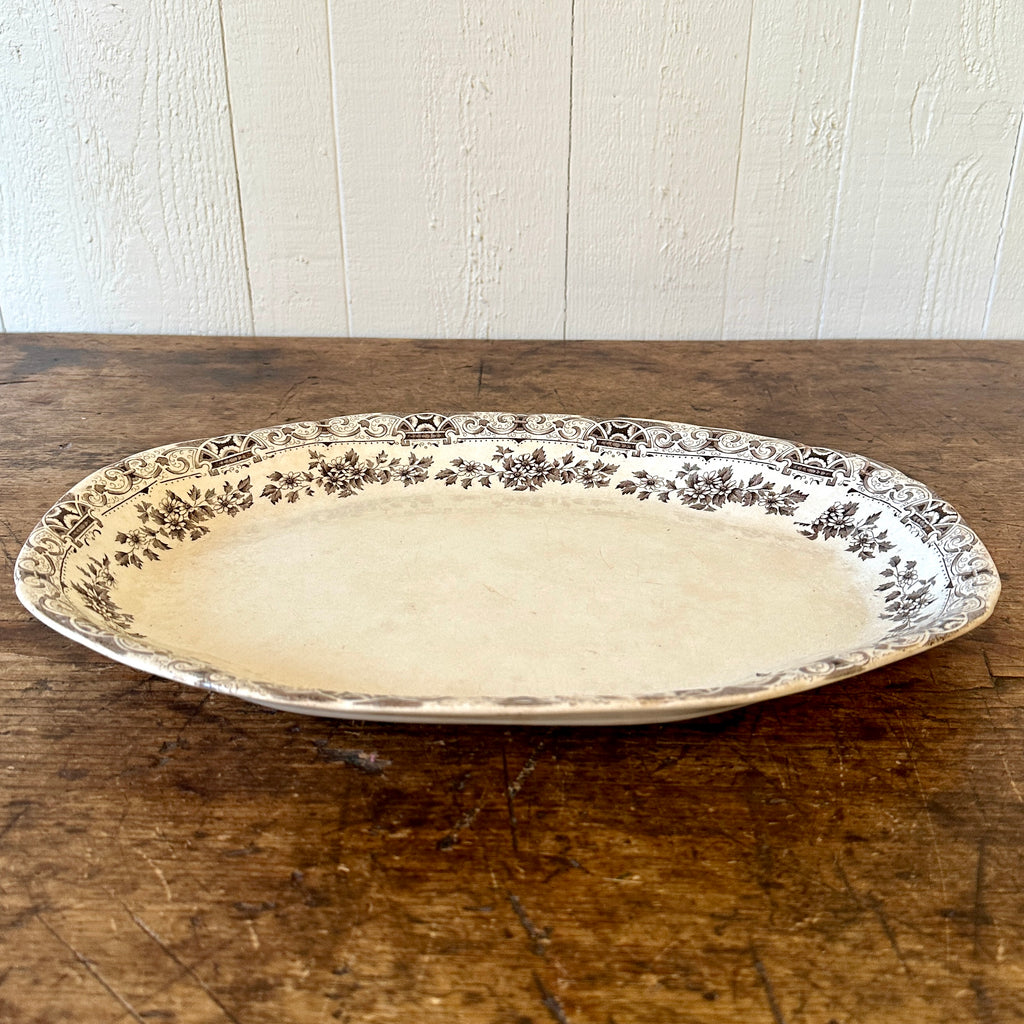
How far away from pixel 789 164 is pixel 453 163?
0.44 metres

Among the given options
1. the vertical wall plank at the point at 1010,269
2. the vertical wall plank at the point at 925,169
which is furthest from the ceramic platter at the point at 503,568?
the vertical wall plank at the point at 1010,269

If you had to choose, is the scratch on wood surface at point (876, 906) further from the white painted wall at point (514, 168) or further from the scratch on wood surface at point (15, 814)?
the white painted wall at point (514, 168)

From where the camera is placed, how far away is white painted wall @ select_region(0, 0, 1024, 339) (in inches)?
46.9

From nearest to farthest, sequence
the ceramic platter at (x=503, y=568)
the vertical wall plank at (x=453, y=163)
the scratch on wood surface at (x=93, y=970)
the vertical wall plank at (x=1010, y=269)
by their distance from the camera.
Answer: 1. the scratch on wood surface at (x=93, y=970)
2. the ceramic platter at (x=503, y=568)
3. the vertical wall plank at (x=453, y=163)
4. the vertical wall plank at (x=1010, y=269)

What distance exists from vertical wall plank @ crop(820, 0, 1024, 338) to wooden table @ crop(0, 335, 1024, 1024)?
0.78 metres

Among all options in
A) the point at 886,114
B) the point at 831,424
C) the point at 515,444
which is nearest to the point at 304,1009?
the point at 515,444

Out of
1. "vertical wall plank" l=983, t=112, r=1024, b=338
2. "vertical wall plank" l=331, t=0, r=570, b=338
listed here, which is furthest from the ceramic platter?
"vertical wall plank" l=983, t=112, r=1024, b=338

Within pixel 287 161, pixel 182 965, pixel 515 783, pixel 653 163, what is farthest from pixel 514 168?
pixel 182 965

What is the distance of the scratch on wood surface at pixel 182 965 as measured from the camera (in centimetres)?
36

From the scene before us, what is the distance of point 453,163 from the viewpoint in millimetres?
1255

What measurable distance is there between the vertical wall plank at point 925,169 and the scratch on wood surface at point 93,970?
1233 millimetres

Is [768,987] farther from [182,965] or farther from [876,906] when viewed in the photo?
[182,965]

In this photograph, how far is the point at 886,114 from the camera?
4.06 feet

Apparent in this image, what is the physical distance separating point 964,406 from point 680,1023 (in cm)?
86
